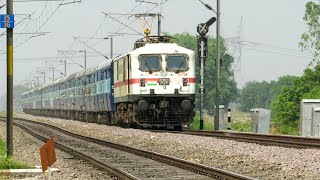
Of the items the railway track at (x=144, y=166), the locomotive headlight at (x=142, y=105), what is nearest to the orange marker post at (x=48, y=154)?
the railway track at (x=144, y=166)

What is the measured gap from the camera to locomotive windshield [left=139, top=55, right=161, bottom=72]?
91.4 feet

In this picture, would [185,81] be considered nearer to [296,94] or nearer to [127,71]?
[127,71]

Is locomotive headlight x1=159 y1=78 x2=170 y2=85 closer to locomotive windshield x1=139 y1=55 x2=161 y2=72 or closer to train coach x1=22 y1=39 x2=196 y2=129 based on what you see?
train coach x1=22 y1=39 x2=196 y2=129

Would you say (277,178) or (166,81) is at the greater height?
(166,81)

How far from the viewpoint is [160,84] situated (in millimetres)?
27719

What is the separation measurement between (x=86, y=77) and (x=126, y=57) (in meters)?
16.0

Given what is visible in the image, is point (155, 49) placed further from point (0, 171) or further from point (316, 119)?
point (0, 171)

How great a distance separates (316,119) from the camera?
23406 millimetres

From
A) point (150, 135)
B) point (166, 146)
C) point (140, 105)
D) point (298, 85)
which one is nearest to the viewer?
point (166, 146)

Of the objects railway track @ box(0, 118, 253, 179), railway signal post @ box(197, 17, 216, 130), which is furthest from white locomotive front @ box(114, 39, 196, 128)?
railway track @ box(0, 118, 253, 179)

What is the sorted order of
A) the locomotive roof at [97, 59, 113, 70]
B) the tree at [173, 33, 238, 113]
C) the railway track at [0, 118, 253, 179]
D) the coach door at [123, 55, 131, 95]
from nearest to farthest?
the railway track at [0, 118, 253, 179] → the coach door at [123, 55, 131, 95] → the locomotive roof at [97, 59, 113, 70] → the tree at [173, 33, 238, 113]

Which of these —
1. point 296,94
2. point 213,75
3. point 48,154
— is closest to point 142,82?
point 48,154

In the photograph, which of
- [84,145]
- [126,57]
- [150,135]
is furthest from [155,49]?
[84,145]

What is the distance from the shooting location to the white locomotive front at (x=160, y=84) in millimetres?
27625
